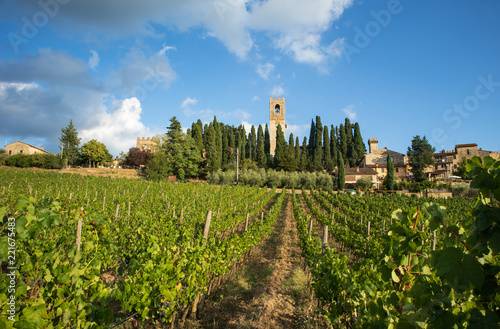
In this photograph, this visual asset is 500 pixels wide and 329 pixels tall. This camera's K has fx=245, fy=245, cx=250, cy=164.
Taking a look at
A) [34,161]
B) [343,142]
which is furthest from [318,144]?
[34,161]

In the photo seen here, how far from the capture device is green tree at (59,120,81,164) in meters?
48.0

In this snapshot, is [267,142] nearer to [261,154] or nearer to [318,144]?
[261,154]

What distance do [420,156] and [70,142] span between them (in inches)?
2552

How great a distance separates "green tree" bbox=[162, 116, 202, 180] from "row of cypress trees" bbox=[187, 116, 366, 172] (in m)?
3.66

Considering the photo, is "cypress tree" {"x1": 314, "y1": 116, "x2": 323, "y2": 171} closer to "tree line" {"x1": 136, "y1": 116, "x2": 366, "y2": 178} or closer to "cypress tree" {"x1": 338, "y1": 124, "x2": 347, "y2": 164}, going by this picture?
"tree line" {"x1": 136, "y1": 116, "x2": 366, "y2": 178}

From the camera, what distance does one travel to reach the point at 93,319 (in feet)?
7.27

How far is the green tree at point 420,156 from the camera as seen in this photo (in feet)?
132

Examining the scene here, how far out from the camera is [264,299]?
16.2ft

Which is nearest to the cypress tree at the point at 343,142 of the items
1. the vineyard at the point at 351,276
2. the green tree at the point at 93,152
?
the green tree at the point at 93,152

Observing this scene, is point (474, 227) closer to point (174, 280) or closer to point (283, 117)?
point (174, 280)

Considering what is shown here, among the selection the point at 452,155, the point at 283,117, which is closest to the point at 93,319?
the point at 283,117

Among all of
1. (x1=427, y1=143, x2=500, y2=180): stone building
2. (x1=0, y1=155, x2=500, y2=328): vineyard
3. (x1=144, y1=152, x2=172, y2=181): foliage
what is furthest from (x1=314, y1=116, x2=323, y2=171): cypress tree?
(x1=0, y1=155, x2=500, y2=328): vineyard

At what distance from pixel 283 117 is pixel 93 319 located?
58.7 meters

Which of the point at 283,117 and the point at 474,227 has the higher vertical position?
the point at 283,117
